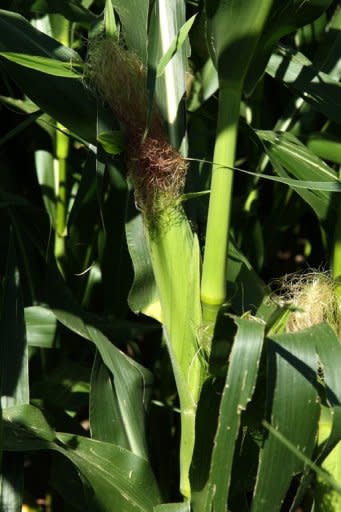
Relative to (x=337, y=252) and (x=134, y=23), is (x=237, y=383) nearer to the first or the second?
(x=337, y=252)

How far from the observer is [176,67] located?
95 centimetres

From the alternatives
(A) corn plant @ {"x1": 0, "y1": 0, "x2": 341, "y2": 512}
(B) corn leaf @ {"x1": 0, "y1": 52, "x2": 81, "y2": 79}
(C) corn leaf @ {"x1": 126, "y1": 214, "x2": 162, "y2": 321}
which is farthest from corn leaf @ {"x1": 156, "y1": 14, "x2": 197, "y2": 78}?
(C) corn leaf @ {"x1": 126, "y1": 214, "x2": 162, "y2": 321}

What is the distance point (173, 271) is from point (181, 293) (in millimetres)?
27

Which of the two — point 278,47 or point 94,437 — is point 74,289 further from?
point 278,47

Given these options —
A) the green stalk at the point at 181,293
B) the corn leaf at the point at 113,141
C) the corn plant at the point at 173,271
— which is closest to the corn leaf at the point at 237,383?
the corn plant at the point at 173,271

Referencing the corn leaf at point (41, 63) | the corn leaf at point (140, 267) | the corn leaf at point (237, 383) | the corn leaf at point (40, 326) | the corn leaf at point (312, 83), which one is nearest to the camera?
the corn leaf at point (237, 383)

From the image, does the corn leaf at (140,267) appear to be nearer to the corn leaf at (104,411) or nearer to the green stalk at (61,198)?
the corn leaf at (104,411)

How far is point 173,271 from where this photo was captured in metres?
0.89

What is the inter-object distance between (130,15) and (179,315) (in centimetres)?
35

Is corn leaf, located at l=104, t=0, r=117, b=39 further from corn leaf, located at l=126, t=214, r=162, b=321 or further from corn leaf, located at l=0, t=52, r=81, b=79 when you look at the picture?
corn leaf, located at l=126, t=214, r=162, b=321

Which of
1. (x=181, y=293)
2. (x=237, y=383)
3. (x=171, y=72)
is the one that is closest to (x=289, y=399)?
(x=237, y=383)

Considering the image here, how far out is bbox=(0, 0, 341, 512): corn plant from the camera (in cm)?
77

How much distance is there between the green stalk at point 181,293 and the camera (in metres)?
0.88

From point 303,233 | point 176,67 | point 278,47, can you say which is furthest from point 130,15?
point 303,233
